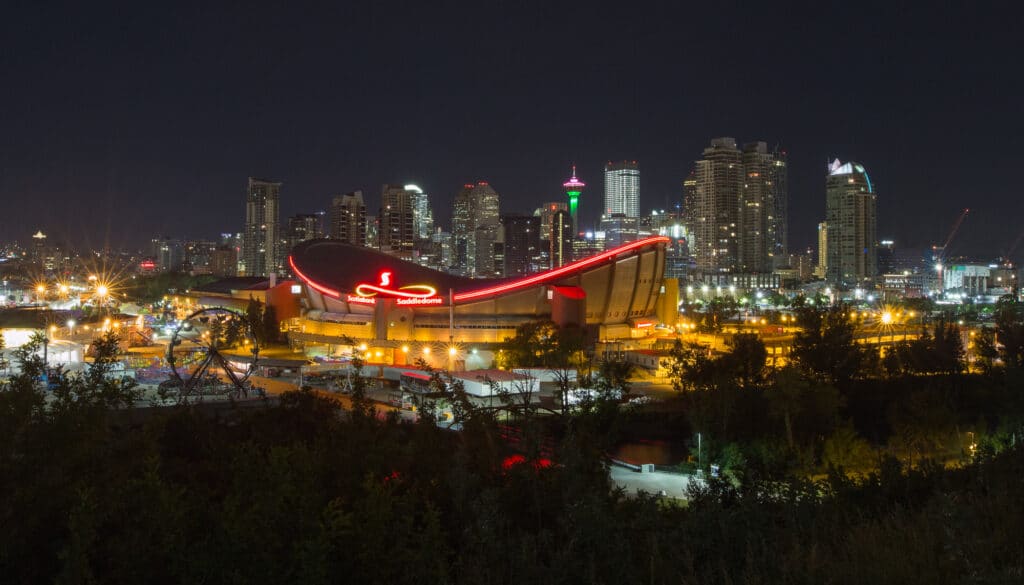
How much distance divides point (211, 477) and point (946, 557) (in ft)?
31.2

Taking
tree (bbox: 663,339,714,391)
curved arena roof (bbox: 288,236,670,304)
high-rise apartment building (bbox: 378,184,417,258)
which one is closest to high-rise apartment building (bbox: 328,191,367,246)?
high-rise apartment building (bbox: 378,184,417,258)

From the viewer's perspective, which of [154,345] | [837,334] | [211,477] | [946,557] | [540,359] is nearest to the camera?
[946,557]

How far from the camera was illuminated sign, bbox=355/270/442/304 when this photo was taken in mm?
42969

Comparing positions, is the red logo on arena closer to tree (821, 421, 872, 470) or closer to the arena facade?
the arena facade

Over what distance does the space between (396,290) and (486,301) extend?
5197mm

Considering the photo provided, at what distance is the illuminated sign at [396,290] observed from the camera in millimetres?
42969

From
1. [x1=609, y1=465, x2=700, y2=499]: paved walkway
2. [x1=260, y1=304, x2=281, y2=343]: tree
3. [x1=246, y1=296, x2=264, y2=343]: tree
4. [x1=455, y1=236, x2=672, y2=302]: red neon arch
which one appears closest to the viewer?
[x1=609, y1=465, x2=700, y2=499]: paved walkway

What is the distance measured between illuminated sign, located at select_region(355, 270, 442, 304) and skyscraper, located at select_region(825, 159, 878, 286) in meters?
126

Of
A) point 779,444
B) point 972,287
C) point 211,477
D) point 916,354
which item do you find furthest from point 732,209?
point 211,477

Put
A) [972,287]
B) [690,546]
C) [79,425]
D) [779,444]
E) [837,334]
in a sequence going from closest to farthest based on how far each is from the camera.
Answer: [690,546] < [79,425] < [779,444] < [837,334] < [972,287]

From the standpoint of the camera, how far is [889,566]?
5.71 metres

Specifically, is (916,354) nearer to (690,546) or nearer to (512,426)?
(512,426)

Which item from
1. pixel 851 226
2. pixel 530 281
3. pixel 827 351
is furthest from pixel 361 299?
pixel 851 226

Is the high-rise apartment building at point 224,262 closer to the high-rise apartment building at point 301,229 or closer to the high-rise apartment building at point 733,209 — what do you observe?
the high-rise apartment building at point 301,229
